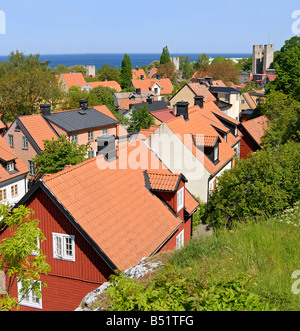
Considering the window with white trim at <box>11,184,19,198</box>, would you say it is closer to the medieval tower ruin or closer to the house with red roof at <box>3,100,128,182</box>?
the house with red roof at <box>3,100,128,182</box>

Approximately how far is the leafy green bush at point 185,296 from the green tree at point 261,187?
10357mm

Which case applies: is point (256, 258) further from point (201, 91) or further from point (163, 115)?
point (201, 91)

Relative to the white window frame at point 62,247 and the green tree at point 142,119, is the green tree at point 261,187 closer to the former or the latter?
the white window frame at point 62,247

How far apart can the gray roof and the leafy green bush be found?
115 ft

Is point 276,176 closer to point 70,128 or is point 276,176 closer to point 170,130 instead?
point 170,130

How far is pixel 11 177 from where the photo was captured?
35.1 metres

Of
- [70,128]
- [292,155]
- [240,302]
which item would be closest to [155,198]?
[292,155]

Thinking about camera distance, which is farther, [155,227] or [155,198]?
[155,198]

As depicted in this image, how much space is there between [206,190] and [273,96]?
18.3 metres

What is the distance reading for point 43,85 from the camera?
57.9 meters

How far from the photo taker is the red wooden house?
48.9 feet

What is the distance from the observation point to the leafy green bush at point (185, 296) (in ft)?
22.8

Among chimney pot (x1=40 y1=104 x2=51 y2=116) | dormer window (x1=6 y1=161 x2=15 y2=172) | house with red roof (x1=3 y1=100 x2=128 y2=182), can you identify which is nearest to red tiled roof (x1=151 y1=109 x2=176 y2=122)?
house with red roof (x1=3 y1=100 x2=128 y2=182)

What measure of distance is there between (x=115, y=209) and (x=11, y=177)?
21.7 m
